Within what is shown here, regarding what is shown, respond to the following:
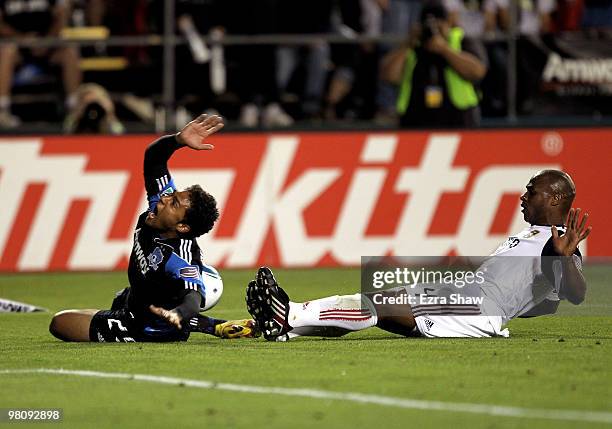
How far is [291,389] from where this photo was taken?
7672 millimetres

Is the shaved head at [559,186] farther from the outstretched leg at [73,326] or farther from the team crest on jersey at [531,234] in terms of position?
the outstretched leg at [73,326]

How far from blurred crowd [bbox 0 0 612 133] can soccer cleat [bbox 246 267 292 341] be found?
7726 mm

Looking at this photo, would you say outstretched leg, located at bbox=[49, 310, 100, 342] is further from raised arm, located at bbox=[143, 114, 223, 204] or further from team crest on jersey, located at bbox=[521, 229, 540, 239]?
team crest on jersey, located at bbox=[521, 229, 540, 239]

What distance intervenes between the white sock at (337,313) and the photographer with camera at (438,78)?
6952mm

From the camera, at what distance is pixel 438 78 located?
16.6 m

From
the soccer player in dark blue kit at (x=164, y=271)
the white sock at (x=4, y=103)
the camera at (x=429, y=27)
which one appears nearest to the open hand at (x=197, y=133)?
the soccer player in dark blue kit at (x=164, y=271)

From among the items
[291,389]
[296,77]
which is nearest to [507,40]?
[296,77]

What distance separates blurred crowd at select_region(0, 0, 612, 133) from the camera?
17578 mm

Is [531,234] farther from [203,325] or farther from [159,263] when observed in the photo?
[159,263]

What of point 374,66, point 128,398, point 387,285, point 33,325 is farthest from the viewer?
point 374,66

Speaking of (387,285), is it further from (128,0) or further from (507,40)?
(128,0)

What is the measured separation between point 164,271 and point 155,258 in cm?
13

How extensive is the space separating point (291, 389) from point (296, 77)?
10.6 m

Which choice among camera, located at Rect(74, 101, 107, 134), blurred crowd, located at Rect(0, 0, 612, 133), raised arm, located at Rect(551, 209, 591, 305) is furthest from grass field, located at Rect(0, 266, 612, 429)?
blurred crowd, located at Rect(0, 0, 612, 133)
